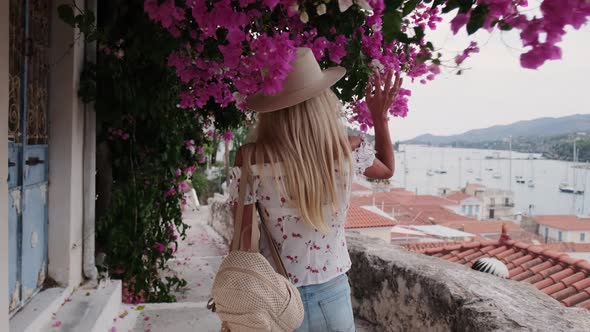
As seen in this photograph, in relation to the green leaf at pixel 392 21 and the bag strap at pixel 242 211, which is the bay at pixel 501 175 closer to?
the bag strap at pixel 242 211

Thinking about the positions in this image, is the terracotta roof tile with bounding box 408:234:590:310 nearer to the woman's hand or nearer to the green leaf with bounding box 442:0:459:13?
the woman's hand

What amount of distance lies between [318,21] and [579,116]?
25.1m

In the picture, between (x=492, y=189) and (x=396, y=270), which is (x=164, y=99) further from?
(x=492, y=189)

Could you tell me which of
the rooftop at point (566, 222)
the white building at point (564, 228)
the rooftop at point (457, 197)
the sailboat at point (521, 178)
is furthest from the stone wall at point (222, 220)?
the sailboat at point (521, 178)

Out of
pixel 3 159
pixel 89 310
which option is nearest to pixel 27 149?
pixel 3 159

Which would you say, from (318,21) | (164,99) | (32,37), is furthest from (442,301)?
(32,37)

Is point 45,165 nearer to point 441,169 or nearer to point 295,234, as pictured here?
point 295,234

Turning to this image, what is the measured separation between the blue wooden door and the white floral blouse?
4.23 feet

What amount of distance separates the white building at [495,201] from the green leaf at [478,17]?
108ft

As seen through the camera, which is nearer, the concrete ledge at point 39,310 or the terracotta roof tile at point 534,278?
the concrete ledge at point 39,310

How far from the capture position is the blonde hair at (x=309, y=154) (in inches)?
58.2

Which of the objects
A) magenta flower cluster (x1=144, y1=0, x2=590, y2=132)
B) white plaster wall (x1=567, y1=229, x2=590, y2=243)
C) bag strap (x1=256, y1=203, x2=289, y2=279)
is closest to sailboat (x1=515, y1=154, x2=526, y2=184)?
white plaster wall (x1=567, y1=229, x2=590, y2=243)

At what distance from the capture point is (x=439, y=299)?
255cm

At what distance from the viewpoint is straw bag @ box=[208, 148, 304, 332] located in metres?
1.42
